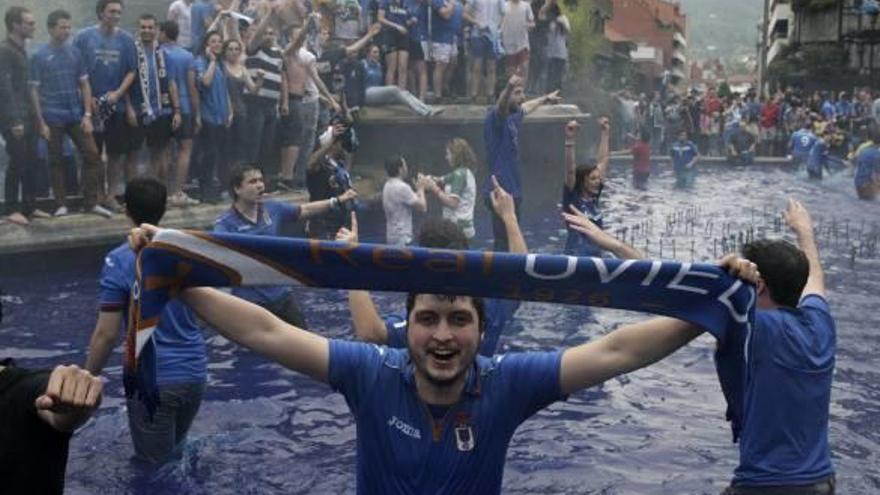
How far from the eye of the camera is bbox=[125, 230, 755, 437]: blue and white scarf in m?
3.62

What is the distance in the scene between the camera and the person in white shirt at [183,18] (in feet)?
46.4

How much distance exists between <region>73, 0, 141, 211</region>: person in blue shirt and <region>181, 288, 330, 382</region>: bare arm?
9.10m

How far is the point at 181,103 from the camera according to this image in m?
13.2

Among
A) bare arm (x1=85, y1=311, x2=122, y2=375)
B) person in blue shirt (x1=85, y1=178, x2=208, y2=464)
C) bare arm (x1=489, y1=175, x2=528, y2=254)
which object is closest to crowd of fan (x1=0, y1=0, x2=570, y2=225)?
person in blue shirt (x1=85, y1=178, x2=208, y2=464)

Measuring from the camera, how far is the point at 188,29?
14.3 metres

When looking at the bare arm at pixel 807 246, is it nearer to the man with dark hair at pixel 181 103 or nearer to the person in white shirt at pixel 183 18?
the man with dark hair at pixel 181 103

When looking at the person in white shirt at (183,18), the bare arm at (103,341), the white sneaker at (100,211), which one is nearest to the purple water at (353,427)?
the white sneaker at (100,211)

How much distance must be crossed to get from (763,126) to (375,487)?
105 feet

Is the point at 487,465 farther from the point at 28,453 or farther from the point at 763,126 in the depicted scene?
the point at 763,126

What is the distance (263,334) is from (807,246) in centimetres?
270

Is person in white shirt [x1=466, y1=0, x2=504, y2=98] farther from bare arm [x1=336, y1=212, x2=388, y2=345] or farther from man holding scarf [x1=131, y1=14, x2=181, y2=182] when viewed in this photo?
bare arm [x1=336, y1=212, x2=388, y2=345]

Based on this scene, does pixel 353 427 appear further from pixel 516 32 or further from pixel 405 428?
pixel 516 32

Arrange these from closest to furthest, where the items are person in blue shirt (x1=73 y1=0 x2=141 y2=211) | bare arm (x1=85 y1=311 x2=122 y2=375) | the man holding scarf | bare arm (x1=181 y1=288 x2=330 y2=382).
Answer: bare arm (x1=181 y1=288 x2=330 y2=382)
bare arm (x1=85 y1=311 x2=122 y2=375)
person in blue shirt (x1=73 y1=0 x2=141 y2=211)
the man holding scarf

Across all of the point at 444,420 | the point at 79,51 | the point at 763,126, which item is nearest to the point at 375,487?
the point at 444,420
